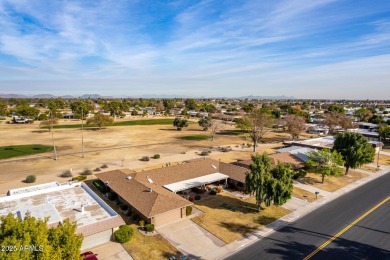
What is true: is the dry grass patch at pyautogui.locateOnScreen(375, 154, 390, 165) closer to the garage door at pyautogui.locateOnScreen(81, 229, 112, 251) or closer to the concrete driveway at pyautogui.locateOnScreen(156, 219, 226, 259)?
the concrete driveway at pyautogui.locateOnScreen(156, 219, 226, 259)

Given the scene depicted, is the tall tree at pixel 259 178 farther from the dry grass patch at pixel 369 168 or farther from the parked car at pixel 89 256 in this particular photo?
the dry grass patch at pixel 369 168

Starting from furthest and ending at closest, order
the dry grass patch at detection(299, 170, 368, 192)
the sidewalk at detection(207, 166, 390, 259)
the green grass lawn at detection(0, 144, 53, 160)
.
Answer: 1. the green grass lawn at detection(0, 144, 53, 160)
2. the dry grass patch at detection(299, 170, 368, 192)
3. the sidewalk at detection(207, 166, 390, 259)

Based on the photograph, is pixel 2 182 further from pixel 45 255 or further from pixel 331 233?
pixel 331 233

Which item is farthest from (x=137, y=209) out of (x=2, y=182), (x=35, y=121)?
(x=35, y=121)

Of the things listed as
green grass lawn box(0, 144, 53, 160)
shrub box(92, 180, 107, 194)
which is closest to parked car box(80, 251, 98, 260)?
shrub box(92, 180, 107, 194)

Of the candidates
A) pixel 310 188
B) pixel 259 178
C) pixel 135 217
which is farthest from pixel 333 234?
pixel 135 217
